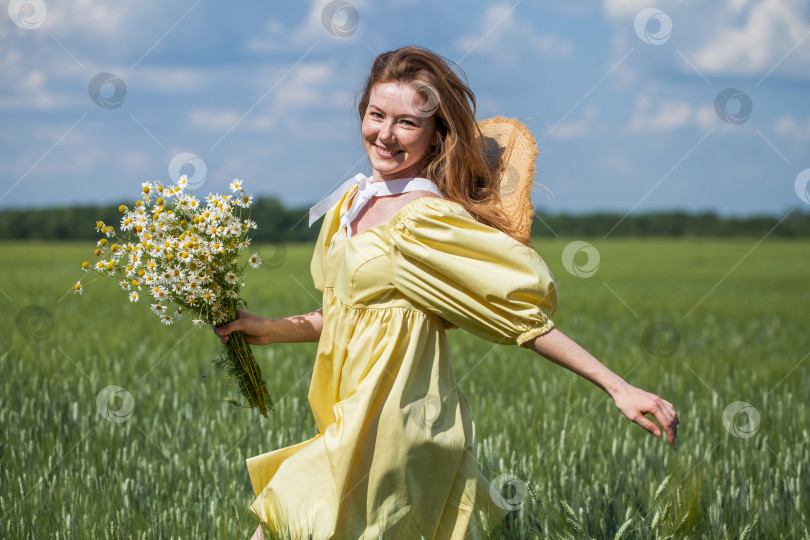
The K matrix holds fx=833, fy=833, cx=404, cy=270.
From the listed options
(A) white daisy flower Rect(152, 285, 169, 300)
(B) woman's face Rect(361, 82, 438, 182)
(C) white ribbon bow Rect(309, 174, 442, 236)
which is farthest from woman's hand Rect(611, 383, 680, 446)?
(A) white daisy flower Rect(152, 285, 169, 300)

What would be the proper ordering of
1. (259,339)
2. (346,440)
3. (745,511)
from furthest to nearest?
(745,511)
(259,339)
(346,440)

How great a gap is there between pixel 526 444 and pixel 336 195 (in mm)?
1991

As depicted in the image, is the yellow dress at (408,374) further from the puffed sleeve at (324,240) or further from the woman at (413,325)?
the puffed sleeve at (324,240)

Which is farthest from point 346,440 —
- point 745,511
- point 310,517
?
point 745,511

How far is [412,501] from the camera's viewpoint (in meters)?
2.57

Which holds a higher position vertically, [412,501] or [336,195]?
[336,195]

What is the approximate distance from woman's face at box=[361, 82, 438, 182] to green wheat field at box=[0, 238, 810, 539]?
865 millimetres

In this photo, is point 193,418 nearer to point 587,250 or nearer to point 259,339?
point 259,339

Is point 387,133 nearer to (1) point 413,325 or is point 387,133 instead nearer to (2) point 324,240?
(2) point 324,240

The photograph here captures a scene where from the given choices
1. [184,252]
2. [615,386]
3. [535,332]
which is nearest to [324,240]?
[184,252]

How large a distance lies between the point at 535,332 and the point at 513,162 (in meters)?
0.71

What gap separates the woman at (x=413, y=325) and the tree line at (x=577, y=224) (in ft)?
60.7

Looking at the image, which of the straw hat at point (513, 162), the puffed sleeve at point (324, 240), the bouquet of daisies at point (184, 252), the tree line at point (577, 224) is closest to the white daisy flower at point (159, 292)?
the bouquet of daisies at point (184, 252)

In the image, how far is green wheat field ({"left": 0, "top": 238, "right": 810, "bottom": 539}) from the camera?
327 cm
